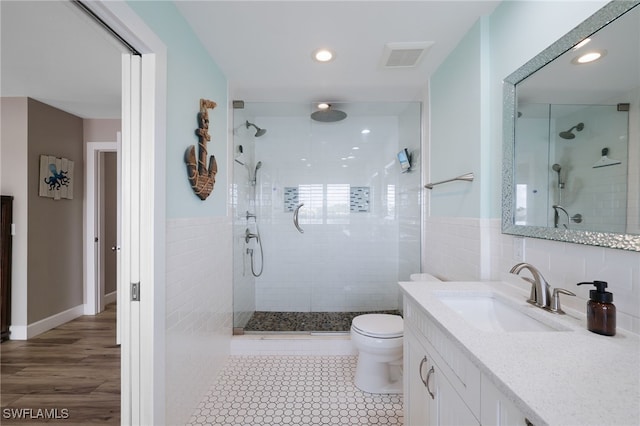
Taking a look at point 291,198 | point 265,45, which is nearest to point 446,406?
point 265,45

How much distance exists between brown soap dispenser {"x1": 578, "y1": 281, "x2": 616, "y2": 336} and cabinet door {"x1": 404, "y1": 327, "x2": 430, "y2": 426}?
59cm

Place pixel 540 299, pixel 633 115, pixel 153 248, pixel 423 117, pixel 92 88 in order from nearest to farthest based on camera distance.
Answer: pixel 633 115 → pixel 540 299 → pixel 153 248 → pixel 92 88 → pixel 423 117

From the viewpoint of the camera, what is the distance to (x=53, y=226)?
277 cm

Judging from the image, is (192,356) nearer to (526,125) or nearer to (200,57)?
(200,57)

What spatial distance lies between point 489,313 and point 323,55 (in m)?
1.92

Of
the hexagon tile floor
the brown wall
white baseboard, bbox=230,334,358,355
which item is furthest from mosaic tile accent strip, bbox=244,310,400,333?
the brown wall

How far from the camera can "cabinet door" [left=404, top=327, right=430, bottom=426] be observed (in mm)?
1191

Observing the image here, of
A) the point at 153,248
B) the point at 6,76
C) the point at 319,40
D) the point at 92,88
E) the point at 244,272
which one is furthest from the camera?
the point at 244,272

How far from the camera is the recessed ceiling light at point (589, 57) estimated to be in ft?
3.22

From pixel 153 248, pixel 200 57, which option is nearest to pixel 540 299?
pixel 153 248

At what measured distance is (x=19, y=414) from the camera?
1.67 metres

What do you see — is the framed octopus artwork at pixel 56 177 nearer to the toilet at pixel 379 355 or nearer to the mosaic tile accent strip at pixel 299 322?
the mosaic tile accent strip at pixel 299 322

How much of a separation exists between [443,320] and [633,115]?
88 centimetres

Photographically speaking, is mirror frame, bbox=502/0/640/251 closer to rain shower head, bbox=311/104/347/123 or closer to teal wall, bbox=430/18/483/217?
teal wall, bbox=430/18/483/217
